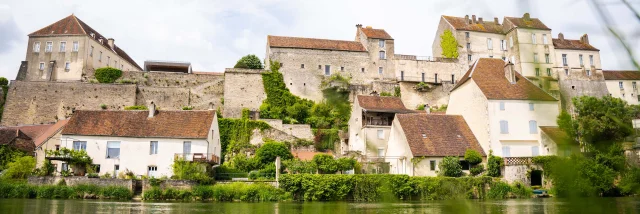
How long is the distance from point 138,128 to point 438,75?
36.2 meters

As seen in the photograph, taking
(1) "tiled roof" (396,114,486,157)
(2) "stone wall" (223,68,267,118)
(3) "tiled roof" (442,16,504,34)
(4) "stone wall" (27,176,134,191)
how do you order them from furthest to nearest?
(3) "tiled roof" (442,16,504,34), (2) "stone wall" (223,68,267,118), (1) "tiled roof" (396,114,486,157), (4) "stone wall" (27,176,134,191)

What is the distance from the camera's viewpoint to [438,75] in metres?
58.5

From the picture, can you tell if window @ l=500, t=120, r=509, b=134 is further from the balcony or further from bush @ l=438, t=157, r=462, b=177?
the balcony

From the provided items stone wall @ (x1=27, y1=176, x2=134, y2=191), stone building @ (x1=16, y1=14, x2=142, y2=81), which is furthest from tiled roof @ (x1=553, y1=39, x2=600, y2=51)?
stone building @ (x1=16, y1=14, x2=142, y2=81)

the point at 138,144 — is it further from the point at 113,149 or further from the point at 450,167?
the point at 450,167

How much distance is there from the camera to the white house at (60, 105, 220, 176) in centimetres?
3300

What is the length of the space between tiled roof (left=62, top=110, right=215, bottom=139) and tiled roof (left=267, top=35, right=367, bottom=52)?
841 inches

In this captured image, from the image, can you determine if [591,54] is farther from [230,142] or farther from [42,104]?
[42,104]

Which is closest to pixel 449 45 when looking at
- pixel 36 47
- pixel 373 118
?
pixel 373 118

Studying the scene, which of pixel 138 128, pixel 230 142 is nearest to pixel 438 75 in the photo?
pixel 230 142

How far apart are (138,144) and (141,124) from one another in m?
1.94

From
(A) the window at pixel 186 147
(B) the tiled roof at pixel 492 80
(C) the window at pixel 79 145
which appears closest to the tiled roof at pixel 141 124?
(A) the window at pixel 186 147

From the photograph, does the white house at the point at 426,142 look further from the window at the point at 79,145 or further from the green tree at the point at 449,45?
the green tree at the point at 449,45

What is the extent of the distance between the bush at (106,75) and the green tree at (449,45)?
37.3 meters
